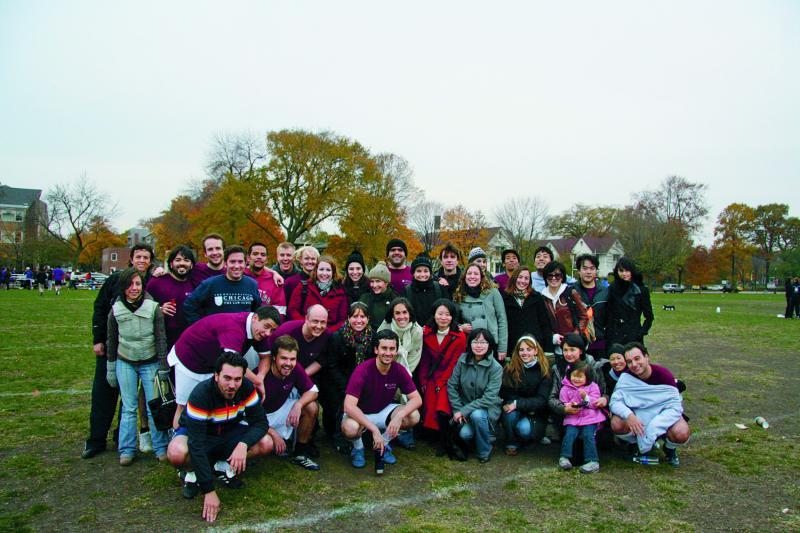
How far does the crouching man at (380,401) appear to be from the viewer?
15.5 ft

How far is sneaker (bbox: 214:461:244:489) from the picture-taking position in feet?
13.5

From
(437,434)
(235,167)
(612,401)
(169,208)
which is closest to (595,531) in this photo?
(612,401)

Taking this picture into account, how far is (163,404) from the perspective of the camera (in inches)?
174

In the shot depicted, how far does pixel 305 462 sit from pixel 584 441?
2659mm

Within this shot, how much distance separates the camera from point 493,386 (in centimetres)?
516

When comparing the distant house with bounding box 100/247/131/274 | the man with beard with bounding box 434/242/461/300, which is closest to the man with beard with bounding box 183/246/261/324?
the man with beard with bounding box 434/242/461/300

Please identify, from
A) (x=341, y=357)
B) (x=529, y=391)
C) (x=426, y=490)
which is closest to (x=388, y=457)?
(x=426, y=490)

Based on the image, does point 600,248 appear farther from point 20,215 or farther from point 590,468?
point 20,215

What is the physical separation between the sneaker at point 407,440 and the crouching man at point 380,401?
331mm

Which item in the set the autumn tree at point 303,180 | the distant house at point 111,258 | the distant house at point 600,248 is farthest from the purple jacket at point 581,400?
the distant house at point 111,258

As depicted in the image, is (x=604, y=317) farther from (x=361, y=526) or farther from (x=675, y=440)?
(x=361, y=526)

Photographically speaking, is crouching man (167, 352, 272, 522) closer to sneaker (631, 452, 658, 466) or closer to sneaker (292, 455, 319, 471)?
sneaker (292, 455, 319, 471)

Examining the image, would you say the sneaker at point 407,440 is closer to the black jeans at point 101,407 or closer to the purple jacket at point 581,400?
the purple jacket at point 581,400

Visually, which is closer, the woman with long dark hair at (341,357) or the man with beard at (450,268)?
the woman with long dark hair at (341,357)
